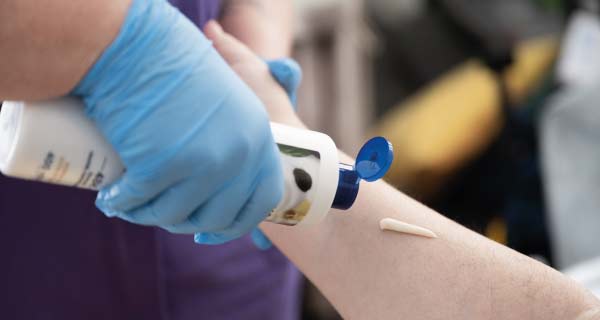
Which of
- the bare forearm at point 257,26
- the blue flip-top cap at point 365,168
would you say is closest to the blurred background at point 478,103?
the bare forearm at point 257,26

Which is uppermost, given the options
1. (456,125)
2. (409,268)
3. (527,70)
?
(409,268)

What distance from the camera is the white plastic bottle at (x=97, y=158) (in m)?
0.59

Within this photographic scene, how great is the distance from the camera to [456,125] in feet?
7.76

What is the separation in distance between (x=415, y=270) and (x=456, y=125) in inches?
62.3

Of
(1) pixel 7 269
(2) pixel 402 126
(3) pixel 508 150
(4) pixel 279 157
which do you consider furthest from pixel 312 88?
(4) pixel 279 157

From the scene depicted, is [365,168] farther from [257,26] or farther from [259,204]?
[257,26]

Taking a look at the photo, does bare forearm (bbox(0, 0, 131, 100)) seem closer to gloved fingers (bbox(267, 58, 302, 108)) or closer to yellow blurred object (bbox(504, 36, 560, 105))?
gloved fingers (bbox(267, 58, 302, 108))

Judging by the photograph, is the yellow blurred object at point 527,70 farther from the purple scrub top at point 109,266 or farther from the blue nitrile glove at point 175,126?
the blue nitrile glove at point 175,126

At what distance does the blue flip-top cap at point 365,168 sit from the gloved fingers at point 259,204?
3.4 inches

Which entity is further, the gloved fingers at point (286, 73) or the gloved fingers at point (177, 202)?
the gloved fingers at point (286, 73)

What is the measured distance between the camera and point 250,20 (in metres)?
1.13

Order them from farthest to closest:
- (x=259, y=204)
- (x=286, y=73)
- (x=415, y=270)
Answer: (x=286, y=73), (x=415, y=270), (x=259, y=204)

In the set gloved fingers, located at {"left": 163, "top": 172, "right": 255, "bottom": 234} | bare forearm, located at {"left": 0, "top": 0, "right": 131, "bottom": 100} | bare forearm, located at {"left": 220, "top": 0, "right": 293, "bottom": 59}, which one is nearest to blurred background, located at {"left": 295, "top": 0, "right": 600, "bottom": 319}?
bare forearm, located at {"left": 220, "top": 0, "right": 293, "bottom": 59}

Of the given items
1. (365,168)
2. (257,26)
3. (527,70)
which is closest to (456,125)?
(527,70)
